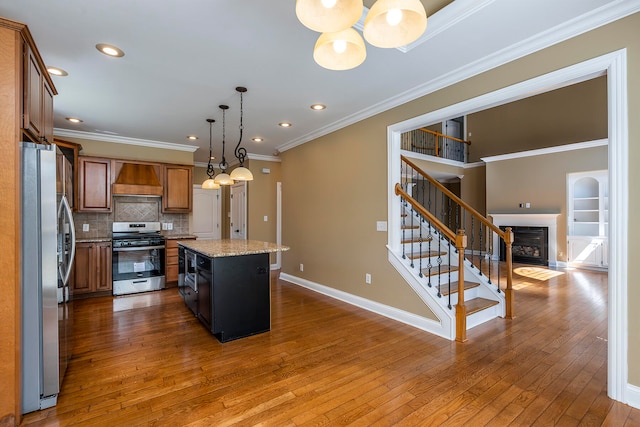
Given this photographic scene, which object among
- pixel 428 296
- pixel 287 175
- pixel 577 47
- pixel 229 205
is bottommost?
pixel 428 296

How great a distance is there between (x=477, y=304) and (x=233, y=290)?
290 centimetres

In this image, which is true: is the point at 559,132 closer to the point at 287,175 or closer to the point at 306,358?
the point at 287,175

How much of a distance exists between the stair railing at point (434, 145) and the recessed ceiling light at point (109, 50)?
5.96 metres

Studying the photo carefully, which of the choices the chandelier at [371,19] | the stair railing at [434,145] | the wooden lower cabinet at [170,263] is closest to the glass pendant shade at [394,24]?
the chandelier at [371,19]

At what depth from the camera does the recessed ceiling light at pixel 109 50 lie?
256 centimetres

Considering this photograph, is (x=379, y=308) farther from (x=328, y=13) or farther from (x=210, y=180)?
(x=328, y=13)

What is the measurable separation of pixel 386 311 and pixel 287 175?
3.29 metres

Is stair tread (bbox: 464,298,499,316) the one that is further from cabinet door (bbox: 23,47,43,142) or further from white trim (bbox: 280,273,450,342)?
cabinet door (bbox: 23,47,43,142)

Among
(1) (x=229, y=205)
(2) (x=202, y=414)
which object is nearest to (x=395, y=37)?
(2) (x=202, y=414)

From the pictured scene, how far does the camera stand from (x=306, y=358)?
9.05ft

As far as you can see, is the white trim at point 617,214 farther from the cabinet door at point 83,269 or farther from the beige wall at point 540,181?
the beige wall at point 540,181

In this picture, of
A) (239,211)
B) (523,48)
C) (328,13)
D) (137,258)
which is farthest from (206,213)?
(328,13)

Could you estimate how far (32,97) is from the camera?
2.14 meters

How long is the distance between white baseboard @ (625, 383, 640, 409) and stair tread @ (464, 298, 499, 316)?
1374 millimetres
